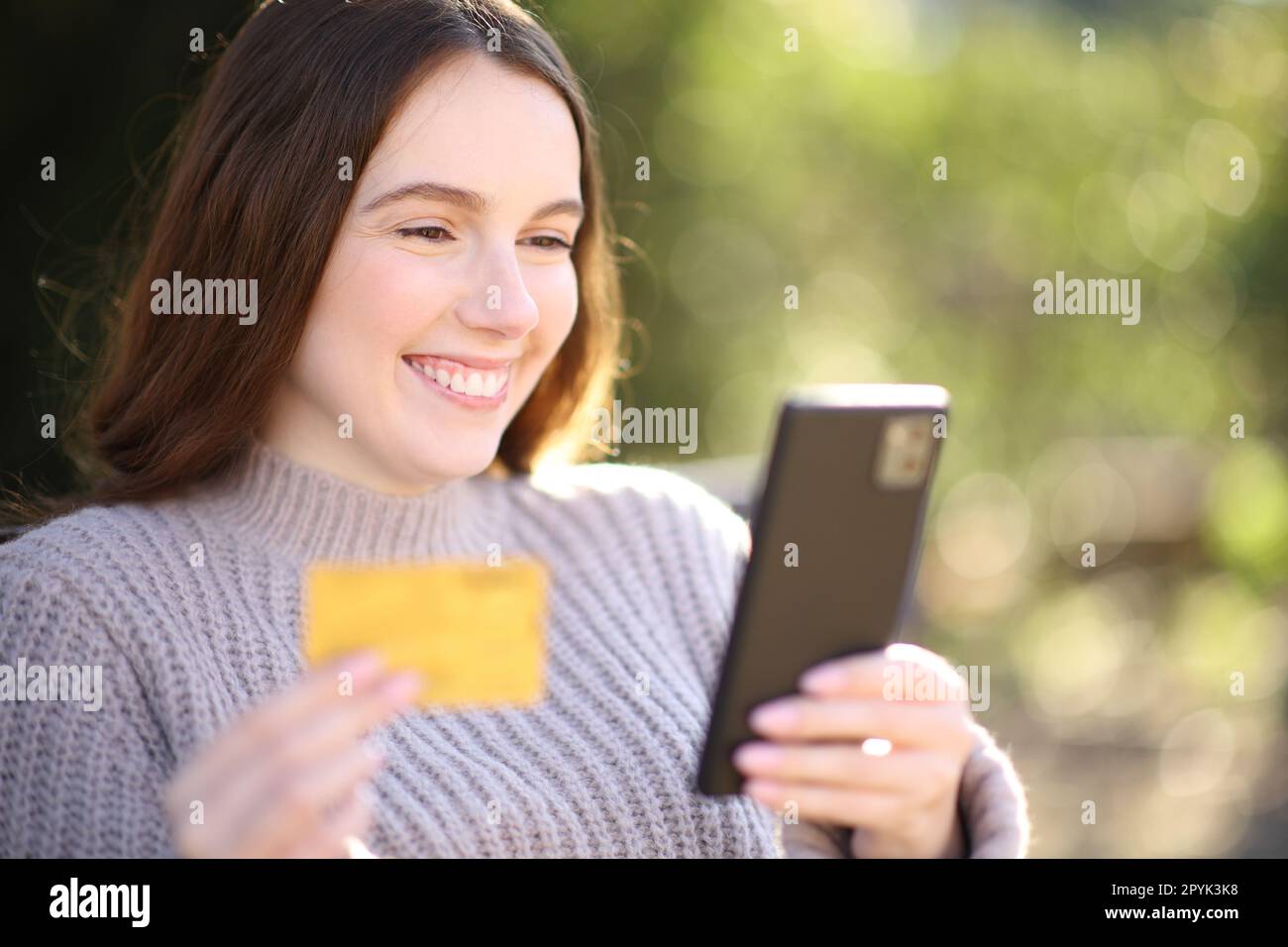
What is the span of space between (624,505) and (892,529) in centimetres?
82

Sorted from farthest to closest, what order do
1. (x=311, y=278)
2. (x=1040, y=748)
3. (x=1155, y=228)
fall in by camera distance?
(x=1155, y=228) < (x=1040, y=748) < (x=311, y=278)

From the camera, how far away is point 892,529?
141cm

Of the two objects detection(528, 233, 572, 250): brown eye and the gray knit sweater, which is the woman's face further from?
the gray knit sweater

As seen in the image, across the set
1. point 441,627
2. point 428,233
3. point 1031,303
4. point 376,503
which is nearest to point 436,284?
point 428,233

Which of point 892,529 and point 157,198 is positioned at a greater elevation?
point 157,198

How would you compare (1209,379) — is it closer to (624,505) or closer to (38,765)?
(624,505)

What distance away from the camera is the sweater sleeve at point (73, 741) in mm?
1437

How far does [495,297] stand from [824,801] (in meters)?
0.81

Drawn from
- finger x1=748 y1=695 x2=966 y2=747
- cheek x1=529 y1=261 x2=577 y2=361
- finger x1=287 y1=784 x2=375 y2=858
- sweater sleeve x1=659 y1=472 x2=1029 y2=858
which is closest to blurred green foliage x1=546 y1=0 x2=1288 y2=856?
cheek x1=529 y1=261 x2=577 y2=361

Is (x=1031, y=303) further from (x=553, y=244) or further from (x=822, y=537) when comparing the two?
(x=822, y=537)

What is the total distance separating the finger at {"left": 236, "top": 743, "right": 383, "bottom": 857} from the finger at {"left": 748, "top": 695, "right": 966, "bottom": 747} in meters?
0.50

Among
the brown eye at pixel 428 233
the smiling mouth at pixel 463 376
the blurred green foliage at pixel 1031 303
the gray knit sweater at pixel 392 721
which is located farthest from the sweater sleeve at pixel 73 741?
the blurred green foliage at pixel 1031 303
